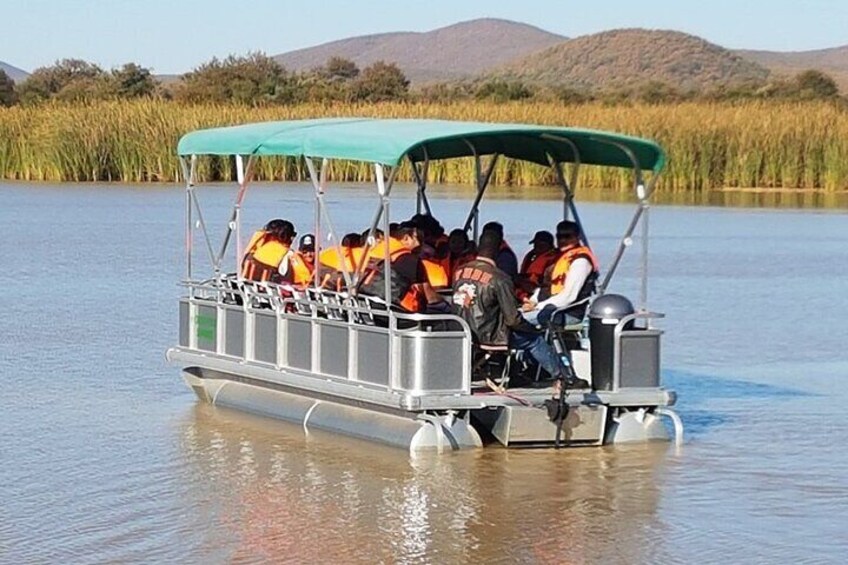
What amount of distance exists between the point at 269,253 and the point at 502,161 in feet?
81.2

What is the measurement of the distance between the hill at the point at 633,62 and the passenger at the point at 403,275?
144977 millimetres

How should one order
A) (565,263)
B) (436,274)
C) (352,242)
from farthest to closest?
(436,274) < (352,242) < (565,263)

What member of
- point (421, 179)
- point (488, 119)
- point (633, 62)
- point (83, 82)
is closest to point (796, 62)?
point (633, 62)

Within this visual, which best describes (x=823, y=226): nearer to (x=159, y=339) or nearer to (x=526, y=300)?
(x=159, y=339)

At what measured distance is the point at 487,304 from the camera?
11.8m

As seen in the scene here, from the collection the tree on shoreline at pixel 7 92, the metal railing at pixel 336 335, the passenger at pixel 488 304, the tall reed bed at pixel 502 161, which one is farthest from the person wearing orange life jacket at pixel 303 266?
the tree on shoreline at pixel 7 92

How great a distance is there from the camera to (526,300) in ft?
43.2

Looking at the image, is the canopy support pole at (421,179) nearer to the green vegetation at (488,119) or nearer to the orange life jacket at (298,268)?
the orange life jacket at (298,268)

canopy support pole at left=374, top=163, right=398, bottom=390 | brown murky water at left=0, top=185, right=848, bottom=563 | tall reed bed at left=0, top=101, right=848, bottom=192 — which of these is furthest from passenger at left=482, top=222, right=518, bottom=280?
tall reed bed at left=0, top=101, right=848, bottom=192

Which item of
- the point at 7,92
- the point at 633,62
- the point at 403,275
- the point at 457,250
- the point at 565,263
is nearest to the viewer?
the point at 403,275

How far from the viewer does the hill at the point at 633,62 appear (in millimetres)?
162125

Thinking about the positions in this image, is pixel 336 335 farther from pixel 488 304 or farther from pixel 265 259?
pixel 265 259

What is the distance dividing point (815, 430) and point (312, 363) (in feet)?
11.7

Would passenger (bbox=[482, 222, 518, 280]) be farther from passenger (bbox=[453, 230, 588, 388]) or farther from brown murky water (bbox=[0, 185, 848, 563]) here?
brown murky water (bbox=[0, 185, 848, 563])
